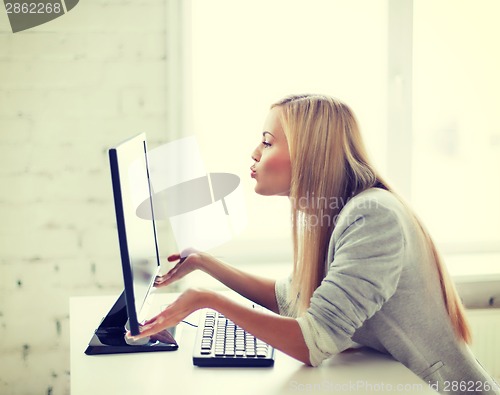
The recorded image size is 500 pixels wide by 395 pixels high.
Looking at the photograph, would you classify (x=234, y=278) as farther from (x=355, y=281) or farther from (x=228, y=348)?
(x=355, y=281)

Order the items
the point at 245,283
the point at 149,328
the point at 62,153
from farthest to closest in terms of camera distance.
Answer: the point at 62,153, the point at 245,283, the point at 149,328

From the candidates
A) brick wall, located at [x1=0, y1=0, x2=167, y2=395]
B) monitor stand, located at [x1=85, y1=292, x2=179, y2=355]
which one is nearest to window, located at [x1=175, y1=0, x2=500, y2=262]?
brick wall, located at [x1=0, y1=0, x2=167, y2=395]

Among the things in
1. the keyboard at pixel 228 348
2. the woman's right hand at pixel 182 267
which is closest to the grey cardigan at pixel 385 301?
the keyboard at pixel 228 348

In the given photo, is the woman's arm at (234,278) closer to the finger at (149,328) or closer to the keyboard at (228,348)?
→ the keyboard at (228,348)

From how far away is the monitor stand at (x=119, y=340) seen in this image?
1.22m

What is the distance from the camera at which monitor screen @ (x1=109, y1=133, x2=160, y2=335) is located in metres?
0.99

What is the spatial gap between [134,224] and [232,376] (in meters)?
0.32

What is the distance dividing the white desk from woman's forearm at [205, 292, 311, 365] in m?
0.05

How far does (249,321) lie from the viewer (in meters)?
1.11

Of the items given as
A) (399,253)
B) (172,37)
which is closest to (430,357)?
(399,253)

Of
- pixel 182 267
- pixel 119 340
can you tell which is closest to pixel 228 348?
pixel 119 340

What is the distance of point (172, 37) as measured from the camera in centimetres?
196

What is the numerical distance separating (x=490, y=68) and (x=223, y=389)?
1766 mm

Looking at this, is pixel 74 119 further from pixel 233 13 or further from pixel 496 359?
pixel 496 359
